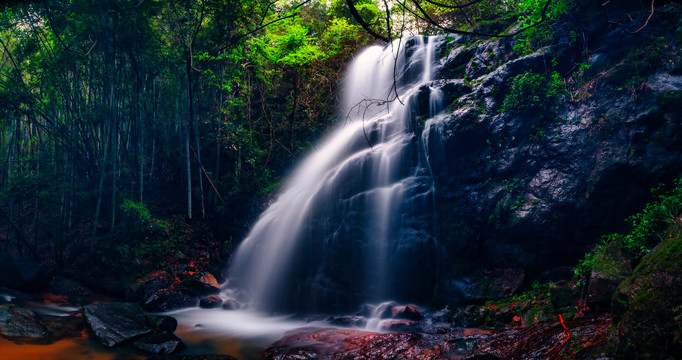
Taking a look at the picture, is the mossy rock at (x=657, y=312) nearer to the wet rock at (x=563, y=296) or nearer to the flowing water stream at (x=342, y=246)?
the wet rock at (x=563, y=296)

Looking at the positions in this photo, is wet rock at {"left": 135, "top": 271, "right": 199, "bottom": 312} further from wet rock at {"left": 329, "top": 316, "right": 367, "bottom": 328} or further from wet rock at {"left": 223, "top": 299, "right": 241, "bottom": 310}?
wet rock at {"left": 329, "top": 316, "right": 367, "bottom": 328}

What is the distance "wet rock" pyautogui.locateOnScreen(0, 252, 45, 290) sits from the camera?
7.52 meters

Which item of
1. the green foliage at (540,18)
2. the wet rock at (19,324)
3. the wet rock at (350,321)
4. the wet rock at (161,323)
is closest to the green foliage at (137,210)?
the wet rock at (19,324)

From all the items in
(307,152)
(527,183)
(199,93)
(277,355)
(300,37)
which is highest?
(300,37)

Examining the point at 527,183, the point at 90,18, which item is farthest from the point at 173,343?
the point at 90,18

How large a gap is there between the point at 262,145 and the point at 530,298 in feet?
30.3

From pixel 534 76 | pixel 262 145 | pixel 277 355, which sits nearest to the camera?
pixel 277 355

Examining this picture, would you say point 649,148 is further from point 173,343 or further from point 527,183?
point 173,343

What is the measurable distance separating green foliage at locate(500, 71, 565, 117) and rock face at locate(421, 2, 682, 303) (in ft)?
0.07

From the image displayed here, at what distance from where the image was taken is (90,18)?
27.6 ft

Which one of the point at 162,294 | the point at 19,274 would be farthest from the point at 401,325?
the point at 19,274

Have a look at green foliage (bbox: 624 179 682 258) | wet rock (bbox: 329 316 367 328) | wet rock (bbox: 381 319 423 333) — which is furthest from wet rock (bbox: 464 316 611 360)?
wet rock (bbox: 329 316 367 328)

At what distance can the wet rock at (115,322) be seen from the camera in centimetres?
492

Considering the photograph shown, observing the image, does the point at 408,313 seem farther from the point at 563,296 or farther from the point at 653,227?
the point at 653,227
